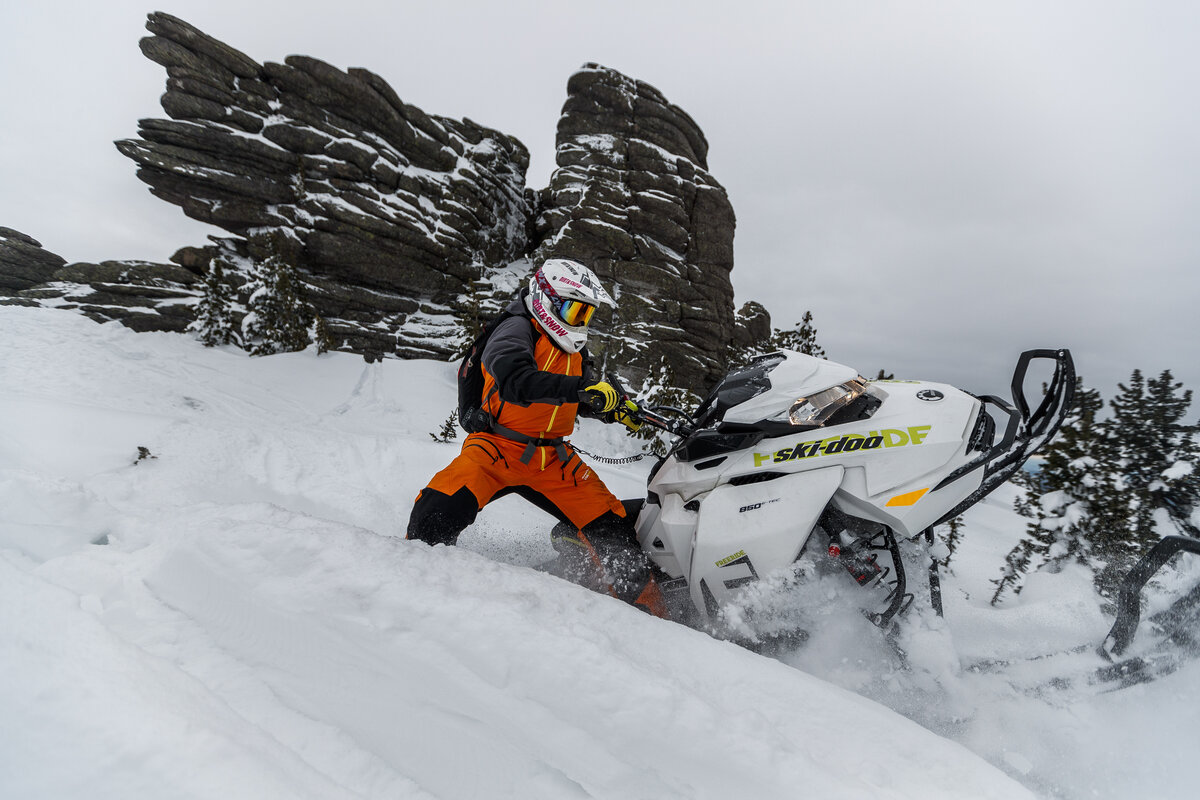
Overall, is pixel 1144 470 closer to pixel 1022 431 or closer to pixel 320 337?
pixel 1022 431

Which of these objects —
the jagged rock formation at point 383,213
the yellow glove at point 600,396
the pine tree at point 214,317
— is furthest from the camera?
the jagged rock formation at point 383,213

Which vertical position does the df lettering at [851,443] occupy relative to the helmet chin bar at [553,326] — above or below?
below

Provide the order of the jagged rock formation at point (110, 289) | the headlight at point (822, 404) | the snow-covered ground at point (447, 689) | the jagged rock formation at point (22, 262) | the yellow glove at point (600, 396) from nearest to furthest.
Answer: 1. the snow-covered ground at point (447, 689)
2. the headlight at point (822, 404)
3. the yellow glove at point (600, 396)
4. the jagged rock formation at point (110, 289)
5. the jagged rock formation at point (22, 262)

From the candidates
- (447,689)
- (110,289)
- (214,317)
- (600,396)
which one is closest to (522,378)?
(600,396)

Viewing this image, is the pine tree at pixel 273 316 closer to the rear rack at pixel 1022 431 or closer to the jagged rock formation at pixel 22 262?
the jagged rock formation at pixel 22 262

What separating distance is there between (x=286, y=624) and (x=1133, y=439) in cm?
538

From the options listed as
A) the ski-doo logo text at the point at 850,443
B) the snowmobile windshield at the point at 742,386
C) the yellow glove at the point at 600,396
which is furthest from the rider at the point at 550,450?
the ski-doo logo text at the point at 850,443

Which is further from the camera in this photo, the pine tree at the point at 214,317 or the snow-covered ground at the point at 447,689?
the pine tree at the point at 214,317

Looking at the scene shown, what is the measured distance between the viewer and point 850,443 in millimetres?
2137

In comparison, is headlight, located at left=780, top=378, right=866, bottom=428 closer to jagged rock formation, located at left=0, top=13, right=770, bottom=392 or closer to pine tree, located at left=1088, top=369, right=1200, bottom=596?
pine tree, located at left=1088, top=369, right=1200, bottom=596

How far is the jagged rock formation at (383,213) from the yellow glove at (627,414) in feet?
45.4

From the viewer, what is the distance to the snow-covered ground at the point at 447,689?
0.95 metres

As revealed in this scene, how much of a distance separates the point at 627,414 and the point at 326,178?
2147 cm

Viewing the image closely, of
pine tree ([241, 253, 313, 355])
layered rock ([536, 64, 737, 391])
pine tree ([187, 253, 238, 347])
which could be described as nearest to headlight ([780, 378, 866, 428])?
layered rock ([536, 64, 737, 391])
